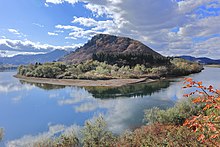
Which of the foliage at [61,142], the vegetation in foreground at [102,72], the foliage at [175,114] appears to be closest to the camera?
the foliage at [61,142]

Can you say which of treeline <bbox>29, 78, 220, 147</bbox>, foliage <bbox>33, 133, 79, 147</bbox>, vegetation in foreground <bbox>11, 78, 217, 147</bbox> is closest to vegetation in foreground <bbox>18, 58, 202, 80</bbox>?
vegetation in foreground <bbox>11, 78, 217, 147</bbox>

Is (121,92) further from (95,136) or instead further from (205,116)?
(205,116)

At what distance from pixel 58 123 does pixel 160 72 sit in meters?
90.9

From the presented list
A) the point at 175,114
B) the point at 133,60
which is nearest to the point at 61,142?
the point at 175,114

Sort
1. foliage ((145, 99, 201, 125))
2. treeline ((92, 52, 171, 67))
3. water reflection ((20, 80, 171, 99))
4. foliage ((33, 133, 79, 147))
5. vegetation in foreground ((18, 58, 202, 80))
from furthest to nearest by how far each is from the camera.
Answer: treeline ((92, 52, 171, 67)) < vegetation in foreground ((18, 58, 202, 80)) < water reflection ((20, 80, 171, 99)) < foliage ((145, 99, 201, 125)) < foliage ((33, 133, 79, 147))

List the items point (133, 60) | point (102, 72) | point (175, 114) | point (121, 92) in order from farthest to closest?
point (133, 60), point (102, 72), point (121, 92), point (175, 114)

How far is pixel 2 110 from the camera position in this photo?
47344 mm

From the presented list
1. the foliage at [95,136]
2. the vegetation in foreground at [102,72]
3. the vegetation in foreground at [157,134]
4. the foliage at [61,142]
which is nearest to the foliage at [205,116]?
the vegetation in foreground at [157,134]

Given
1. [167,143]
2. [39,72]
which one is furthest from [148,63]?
[167,143]

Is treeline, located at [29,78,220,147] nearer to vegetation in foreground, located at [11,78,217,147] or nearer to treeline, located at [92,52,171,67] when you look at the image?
vegetation in foreground, located at [11,78,217,147]

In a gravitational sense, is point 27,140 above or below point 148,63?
below

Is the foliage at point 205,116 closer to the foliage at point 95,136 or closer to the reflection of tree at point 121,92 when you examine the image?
the foliage at point 95,136

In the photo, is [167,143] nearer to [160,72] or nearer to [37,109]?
[37,109]

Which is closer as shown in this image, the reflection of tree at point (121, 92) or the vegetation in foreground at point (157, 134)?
the vegetation in foreground at point (157, 134)
